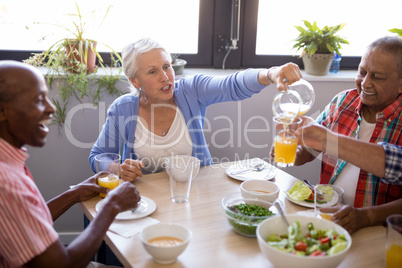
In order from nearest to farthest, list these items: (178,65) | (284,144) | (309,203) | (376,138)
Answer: (284,144) < (309,203) < (376,138) < (178,65)

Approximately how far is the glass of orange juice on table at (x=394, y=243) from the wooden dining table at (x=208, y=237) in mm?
64

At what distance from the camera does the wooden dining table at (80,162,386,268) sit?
1441 millimetres

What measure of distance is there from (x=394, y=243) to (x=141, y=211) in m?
0.90

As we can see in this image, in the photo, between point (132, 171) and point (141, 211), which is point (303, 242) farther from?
point (132, 171)

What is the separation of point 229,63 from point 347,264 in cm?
205

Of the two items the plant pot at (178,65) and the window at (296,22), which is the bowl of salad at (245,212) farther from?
the window at (296,22)

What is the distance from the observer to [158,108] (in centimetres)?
242

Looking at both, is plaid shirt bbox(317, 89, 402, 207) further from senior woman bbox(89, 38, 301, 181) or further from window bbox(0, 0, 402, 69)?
window bbox(0, 0, 402, 69)

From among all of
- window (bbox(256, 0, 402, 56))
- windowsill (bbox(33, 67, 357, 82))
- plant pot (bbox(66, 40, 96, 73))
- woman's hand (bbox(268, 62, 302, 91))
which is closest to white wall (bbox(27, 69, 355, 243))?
windowsill (bbox(33, 67, 357, 82))

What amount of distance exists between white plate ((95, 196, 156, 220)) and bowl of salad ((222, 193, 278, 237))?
304 mm

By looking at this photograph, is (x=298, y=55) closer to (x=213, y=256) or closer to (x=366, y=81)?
(x=366, y=81)

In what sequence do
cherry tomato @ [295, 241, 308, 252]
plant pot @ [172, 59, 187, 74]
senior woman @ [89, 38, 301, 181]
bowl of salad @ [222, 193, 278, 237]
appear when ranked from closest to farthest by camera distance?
cherry tomato @ [295, 241, 308, 252] → bowl of salad @ [222, 193, 278, 237] → senior woman @ [89, 38, 301, 181] → plant pot @ [172, 59, 187, 74]

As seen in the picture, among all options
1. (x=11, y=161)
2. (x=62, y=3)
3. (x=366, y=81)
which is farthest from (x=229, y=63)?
(x=11, y=161)

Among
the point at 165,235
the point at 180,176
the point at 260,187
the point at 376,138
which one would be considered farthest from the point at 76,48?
the point at 376,138
